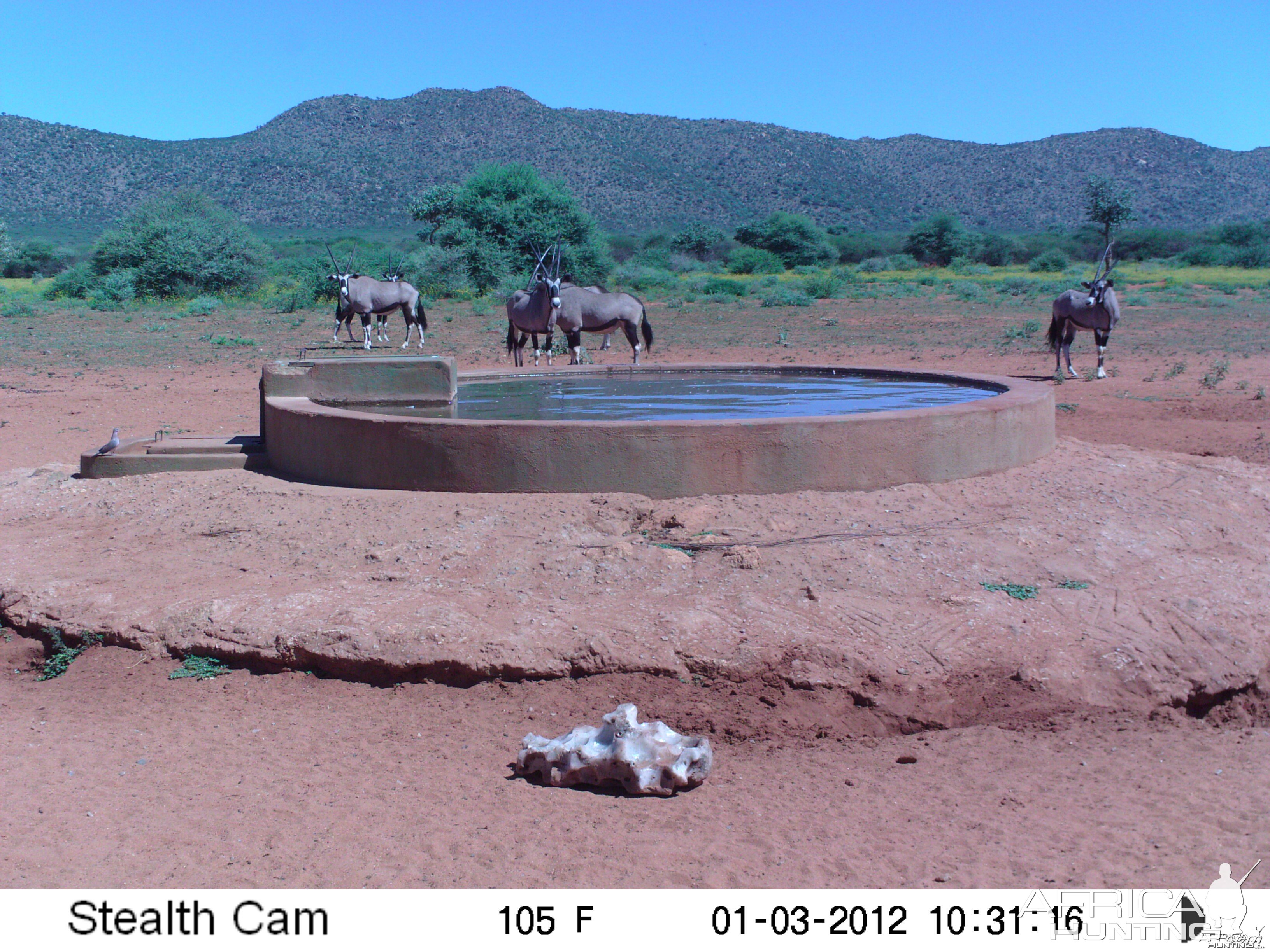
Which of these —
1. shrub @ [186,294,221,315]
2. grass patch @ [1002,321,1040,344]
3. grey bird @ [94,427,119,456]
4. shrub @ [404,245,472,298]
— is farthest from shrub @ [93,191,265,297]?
grey bird @ [94,427,119,456]

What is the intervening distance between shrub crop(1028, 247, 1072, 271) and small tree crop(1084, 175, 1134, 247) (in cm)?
184

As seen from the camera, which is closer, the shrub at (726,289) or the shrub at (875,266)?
the shrub at (726,289)

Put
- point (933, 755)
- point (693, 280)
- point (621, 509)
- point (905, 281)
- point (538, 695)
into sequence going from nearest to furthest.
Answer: point (933, 755), point (538, 695), point (621, 509), point (905, 281), point (693, 280)

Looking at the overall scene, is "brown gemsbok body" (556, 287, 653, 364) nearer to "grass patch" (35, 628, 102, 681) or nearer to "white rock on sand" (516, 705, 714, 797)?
"grass patch" (35, 628, 102, 681)

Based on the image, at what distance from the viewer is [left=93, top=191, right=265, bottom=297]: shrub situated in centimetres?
3341

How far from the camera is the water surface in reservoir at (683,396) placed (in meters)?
7.49

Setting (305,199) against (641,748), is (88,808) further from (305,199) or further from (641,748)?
(305,199)

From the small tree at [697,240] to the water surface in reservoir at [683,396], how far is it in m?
42.3

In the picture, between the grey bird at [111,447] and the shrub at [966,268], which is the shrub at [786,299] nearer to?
the shrub at [966,268]

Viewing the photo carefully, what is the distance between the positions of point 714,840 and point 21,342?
21.0 metres

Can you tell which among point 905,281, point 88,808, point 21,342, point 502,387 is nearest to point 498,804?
point 88,808

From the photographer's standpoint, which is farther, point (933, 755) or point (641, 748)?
point (933, 755)

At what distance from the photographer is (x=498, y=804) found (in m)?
3.79


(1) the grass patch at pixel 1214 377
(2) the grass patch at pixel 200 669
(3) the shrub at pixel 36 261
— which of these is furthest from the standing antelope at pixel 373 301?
Result: (3) the shrub at pixel 36 261
